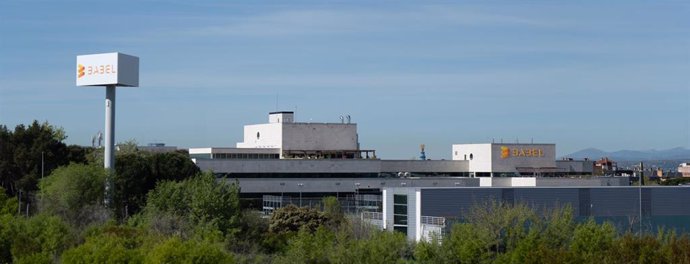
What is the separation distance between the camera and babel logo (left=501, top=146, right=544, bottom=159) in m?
124

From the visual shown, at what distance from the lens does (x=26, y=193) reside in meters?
95.5

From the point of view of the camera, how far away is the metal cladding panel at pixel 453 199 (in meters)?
79.8

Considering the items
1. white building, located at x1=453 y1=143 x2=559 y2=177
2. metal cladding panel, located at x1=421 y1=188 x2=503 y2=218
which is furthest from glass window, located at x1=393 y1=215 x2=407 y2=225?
white building, located at x1=453 y1=143 x2=559 y2=177

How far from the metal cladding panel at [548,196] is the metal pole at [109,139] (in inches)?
1244

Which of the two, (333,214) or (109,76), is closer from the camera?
(109,76)

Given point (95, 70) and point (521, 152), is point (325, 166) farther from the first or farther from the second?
point (95, 70)

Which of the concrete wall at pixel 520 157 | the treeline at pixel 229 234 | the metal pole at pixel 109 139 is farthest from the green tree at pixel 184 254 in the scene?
the concrete wall at pixel 520 157

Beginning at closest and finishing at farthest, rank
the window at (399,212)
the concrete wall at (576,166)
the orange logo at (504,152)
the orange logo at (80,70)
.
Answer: the window at (399,212) → the orange logo at (80,70) → the orange logo at (504,152) → the concrete wall at (576,166)

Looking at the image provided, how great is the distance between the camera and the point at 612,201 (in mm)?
82250

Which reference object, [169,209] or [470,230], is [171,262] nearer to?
[470,230]

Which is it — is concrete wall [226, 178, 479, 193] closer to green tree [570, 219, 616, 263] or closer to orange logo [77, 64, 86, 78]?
orange logo [77, 64, 86, 78]

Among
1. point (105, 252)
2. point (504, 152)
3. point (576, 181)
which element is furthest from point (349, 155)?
point (105, 252)

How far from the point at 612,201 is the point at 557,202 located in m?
4.81

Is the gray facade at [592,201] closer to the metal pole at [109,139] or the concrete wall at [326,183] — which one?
the metal pole at [109,139]
